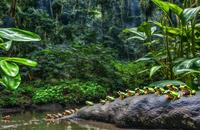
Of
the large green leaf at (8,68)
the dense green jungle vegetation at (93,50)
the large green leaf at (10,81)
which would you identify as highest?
the large green leaf at (8,68)

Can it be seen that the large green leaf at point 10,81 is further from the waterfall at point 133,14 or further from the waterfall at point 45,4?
the waterfall at point 133,14

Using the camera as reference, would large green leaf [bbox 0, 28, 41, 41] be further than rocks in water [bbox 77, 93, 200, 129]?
No

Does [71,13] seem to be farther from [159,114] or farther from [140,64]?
[159,114]

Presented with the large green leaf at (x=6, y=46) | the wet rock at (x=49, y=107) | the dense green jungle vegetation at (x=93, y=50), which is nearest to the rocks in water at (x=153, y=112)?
the dense green jungle vegetation at (x=93, y=50)

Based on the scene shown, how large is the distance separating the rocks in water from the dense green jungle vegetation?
527 mm

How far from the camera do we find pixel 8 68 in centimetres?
111

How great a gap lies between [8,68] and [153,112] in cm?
267

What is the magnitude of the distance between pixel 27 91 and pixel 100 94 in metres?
A: 1.88

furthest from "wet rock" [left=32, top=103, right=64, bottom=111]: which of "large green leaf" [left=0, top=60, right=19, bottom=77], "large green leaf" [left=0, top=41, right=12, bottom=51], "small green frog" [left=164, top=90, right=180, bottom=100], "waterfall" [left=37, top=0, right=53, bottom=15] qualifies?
"waterfall" [left=37, top=0, right=53, bottom=15]

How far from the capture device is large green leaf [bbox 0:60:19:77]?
110 cm

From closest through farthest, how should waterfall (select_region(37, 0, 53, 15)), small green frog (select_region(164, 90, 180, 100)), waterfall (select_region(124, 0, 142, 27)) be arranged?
1. small green frog (select_region(164, 90, 180, 100))
2. waterfall (select_region(37, 0, 53, 15))
3. waterfall (select_region(124, 0, 142, 27))

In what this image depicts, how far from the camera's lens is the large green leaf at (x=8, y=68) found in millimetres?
1099

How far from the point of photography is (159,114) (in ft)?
11.6

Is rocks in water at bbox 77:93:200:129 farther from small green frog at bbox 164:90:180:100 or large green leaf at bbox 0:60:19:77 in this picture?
large green leaf at bbox 0:60:19:77
